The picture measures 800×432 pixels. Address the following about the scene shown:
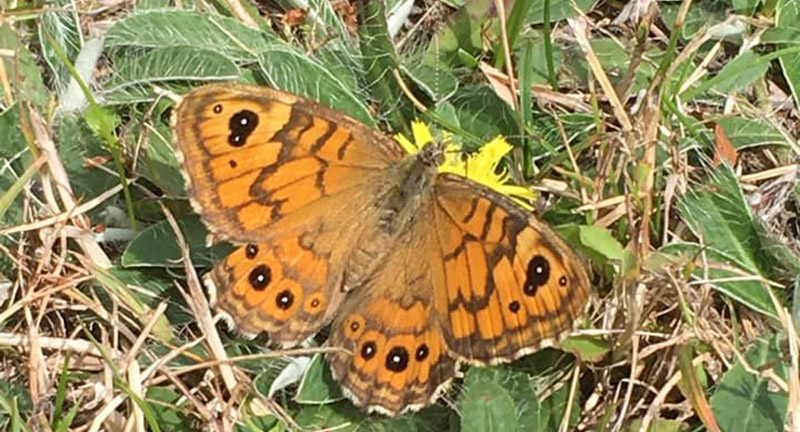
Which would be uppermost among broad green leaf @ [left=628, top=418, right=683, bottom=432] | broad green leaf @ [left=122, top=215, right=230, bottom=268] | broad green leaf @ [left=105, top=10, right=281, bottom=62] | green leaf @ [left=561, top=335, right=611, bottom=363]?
broad green leaf @ [left=105, top=10, right=281, bottom=62]

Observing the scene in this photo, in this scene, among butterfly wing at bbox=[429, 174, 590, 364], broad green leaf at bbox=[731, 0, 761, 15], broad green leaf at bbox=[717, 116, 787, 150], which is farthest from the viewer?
broad green leaf at bbox=[731, 0, 761, 15]

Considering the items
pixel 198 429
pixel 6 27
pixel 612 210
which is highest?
pixel 6 27

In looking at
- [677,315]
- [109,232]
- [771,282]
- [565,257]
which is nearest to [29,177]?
[109,232]

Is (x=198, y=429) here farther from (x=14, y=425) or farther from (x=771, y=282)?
(x=771, y=282)

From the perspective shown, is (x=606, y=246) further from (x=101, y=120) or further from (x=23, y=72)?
(x=23, y=72)

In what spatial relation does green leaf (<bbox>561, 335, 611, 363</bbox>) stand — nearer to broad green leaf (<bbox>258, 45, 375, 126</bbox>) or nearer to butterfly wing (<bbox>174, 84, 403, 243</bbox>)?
butterfly wing (<bbox>174, 84, 403, 243</bbox>)

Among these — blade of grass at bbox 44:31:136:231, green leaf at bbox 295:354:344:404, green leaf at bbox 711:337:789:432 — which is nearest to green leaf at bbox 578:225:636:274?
green leaf at bbox 711:337:789:432

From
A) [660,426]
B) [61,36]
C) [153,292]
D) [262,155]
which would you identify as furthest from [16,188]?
[660,426]
